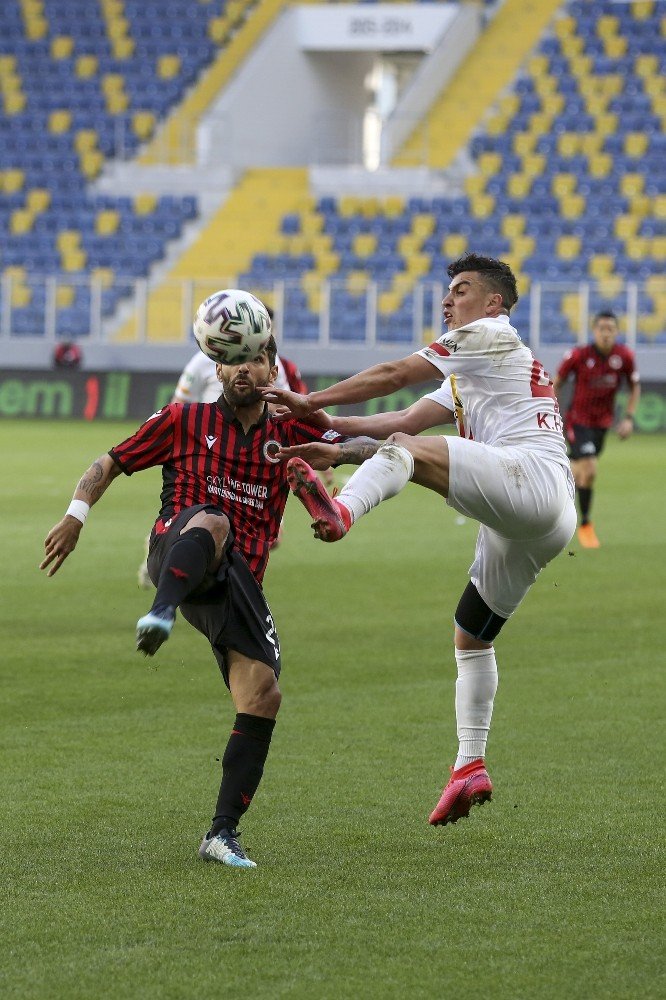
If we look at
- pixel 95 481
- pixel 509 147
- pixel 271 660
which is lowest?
pixel 271 660

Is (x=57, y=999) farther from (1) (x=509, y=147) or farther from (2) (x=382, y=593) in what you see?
(1) (x=509, y=147)

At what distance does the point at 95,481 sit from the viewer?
582 cm

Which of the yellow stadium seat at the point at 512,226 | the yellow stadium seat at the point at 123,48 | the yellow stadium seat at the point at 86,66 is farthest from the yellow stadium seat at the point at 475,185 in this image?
the yellow stadium seat at the point at 86,66

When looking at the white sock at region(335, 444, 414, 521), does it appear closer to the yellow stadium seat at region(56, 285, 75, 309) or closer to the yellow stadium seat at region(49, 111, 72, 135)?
the yellow stadium seat at region(56, 285, 75, 309)

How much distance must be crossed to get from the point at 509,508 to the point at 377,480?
59 centimetres

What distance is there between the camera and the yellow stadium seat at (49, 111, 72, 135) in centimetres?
3844

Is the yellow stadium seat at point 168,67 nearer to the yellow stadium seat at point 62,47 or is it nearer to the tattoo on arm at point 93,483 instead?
the yellow stadium seat at point 62,47

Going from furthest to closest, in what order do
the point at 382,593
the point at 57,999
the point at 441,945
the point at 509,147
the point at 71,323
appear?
the point at 509,147 < the point at 71,323 < the point at 382,593 < the point at 441,945 < the point at 57,999

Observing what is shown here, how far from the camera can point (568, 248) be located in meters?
32.4

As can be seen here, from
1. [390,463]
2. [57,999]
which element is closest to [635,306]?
[390,463]

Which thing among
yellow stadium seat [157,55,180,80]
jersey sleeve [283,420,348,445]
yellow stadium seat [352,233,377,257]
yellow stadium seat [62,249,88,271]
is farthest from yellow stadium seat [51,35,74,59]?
jersey sleeve [283,420,348,445]

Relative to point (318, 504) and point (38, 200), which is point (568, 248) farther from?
point (318, 504)

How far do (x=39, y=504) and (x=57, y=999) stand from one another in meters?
14.5

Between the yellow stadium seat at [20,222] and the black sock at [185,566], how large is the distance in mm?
32124
